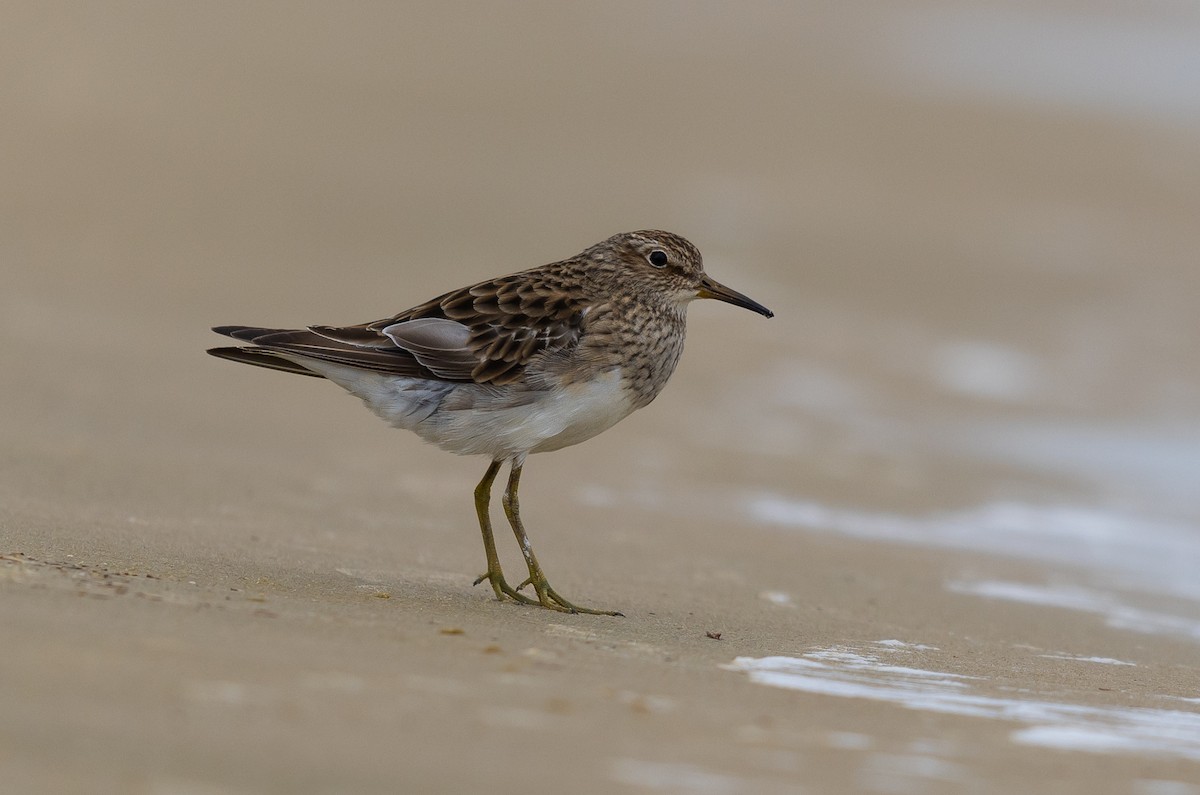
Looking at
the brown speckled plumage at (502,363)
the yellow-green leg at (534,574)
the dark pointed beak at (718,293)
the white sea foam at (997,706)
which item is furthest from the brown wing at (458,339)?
the white sea foam at (997,706)

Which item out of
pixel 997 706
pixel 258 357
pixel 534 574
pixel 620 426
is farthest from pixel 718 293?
pixel 620 426

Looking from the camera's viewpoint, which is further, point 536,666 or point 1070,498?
Answer: point 1070,498

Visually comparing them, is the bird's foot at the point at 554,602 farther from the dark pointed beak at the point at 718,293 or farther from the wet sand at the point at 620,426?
the dark pointed beak at the point at 718,293

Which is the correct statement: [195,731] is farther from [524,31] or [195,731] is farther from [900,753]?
[524,31]

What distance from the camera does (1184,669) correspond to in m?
6.50

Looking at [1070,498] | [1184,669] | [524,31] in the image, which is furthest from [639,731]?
[524,31]

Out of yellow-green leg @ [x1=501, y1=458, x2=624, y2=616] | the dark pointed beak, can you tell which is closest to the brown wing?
yellow-green leg @ [x1=501, y1=458, x2=624, y2=616]

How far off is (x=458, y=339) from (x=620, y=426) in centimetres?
474

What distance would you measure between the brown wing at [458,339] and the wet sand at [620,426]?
0.94m

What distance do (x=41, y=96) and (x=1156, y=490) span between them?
10824 mm

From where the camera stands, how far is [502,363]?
644 centimetres

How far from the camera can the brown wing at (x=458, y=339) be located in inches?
253

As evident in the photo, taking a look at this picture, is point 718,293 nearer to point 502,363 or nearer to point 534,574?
point 502,363

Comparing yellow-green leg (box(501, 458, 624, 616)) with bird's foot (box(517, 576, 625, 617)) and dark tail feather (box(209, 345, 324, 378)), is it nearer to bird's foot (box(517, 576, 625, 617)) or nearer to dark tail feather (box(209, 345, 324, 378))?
bird's foot (box(517, 576, 625, 617))
